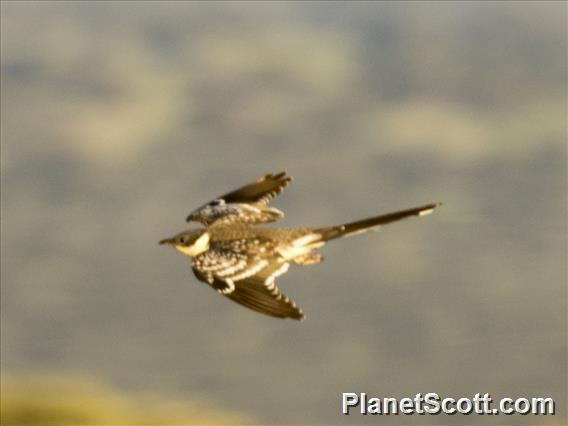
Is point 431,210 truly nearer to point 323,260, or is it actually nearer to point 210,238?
point 323,260

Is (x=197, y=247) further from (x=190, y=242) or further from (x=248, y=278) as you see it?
(x=248, y=278)

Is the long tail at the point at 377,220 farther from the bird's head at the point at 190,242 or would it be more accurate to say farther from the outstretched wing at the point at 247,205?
the outstretched wing at the point at 247,205

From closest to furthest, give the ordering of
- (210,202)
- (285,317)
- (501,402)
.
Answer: (285,317)
(501,402)
(210,202)

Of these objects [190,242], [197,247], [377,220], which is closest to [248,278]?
[197,247]

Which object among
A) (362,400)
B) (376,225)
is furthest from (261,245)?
(362,400)

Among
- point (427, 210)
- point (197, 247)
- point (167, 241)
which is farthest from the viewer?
point (167, 241)

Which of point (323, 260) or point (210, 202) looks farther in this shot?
point (210, 202)

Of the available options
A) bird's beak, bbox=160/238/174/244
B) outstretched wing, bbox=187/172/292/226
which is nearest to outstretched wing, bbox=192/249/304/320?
bird's beak, bbox=160/238/174/244
